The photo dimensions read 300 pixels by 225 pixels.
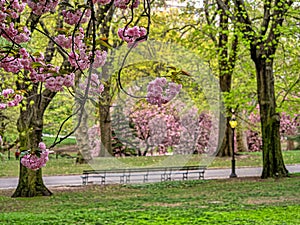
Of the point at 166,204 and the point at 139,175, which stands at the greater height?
the point at 139,175

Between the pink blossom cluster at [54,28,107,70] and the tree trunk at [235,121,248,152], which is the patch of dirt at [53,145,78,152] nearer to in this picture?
the tree trunk at [235,121,248,152]

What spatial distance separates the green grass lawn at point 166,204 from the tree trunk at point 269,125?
0.55 metres

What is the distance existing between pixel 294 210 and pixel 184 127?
1922cm

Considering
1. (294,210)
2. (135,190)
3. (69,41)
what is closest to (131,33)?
(69,41)

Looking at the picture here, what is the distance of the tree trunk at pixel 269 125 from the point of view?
46.1 ft

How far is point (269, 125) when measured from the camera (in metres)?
14.2

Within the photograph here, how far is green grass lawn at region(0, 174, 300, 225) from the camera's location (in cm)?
789

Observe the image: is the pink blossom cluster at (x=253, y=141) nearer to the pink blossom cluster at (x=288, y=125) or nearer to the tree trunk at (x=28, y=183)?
the pink blossom cluster at (x=288, y=125)

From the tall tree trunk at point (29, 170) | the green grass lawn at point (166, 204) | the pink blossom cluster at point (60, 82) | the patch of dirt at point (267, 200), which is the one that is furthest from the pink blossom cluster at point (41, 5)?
the tall tree trunk at point (29, 170)

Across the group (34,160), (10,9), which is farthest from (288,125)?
(10,9)

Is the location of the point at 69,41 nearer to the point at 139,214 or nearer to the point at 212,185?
the point at 139,214

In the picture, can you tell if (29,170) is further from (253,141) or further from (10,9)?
(253,141)

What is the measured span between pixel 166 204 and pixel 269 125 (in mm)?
5485

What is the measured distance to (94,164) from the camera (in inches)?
920
